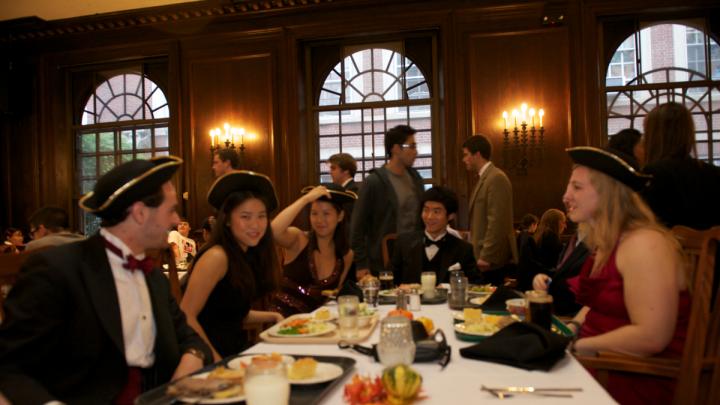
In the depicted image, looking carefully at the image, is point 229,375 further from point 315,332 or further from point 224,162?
point 224,162

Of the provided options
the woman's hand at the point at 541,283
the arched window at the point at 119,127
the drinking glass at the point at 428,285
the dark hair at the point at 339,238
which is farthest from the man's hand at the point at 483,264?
the arched window at the point at 119,127

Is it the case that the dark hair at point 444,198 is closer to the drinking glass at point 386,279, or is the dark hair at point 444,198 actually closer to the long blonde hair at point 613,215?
the drinking glass at point 386,279

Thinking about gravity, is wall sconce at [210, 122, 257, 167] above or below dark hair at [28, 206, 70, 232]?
above

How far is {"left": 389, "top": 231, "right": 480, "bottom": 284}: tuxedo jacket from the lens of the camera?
3.76 metres

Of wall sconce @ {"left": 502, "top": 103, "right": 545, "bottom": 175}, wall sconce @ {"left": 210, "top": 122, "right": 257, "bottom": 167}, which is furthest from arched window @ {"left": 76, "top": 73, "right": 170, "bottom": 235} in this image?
wall sconce @ {"left": 502, "top": 103, "right": 545, "bottom": 175}

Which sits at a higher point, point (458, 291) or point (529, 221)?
point (529, 221)

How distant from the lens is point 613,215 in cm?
216

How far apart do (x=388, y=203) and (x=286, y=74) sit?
143 inches

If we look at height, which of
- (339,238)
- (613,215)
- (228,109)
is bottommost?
(339,238)

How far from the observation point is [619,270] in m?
2.04

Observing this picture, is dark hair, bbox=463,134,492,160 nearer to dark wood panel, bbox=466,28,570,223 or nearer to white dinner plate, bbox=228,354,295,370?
dark wood panel, bbox=466,28,570,223

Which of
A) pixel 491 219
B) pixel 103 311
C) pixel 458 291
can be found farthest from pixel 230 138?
pixel 103 311

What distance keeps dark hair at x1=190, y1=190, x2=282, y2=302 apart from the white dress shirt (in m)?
0.79

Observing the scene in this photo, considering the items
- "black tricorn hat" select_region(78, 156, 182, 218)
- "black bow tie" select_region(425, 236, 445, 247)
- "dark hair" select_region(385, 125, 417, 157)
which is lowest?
"black bow tie" select_region(425, 236, 445, 247)
